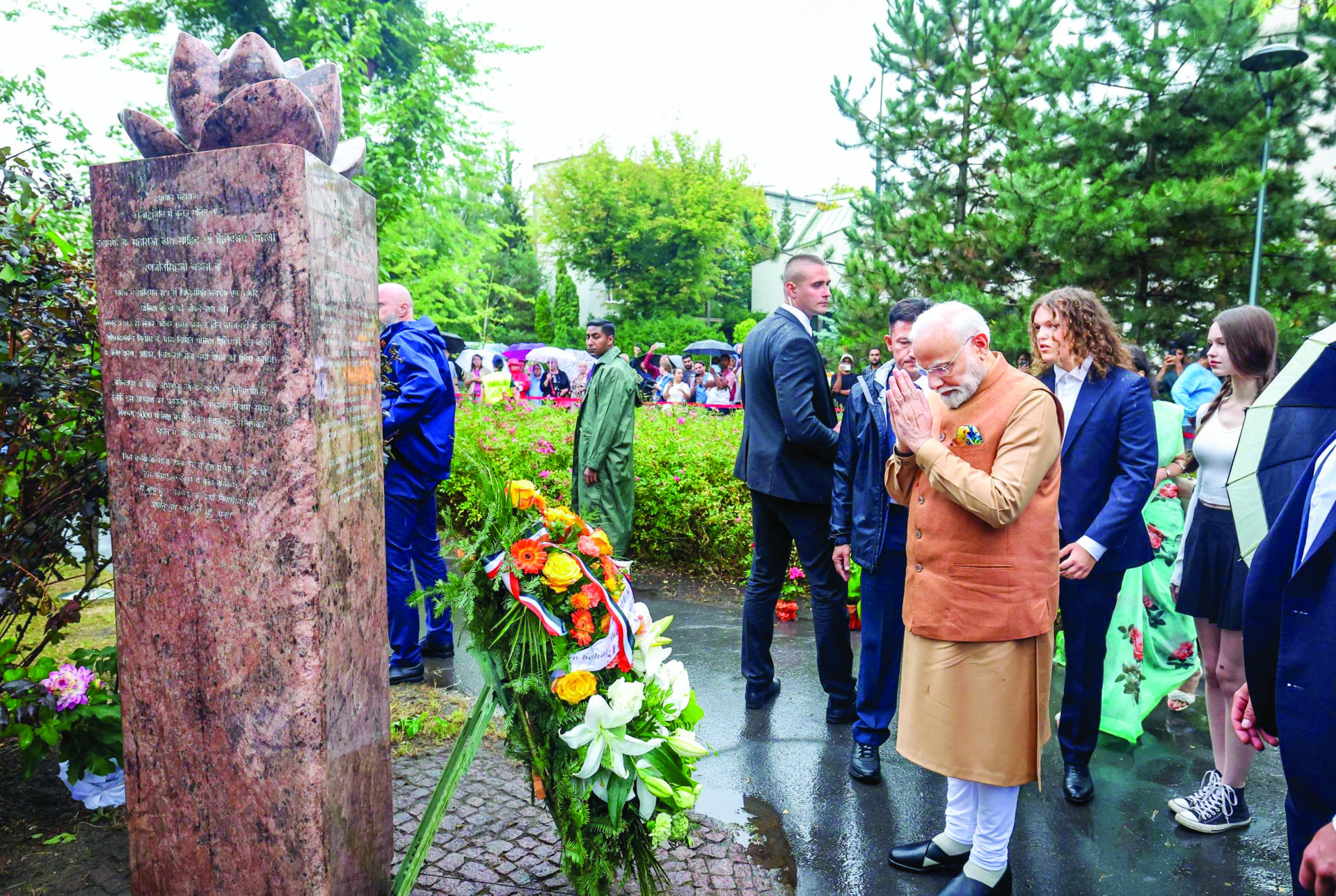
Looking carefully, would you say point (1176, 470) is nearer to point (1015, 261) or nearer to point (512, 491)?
point (512, 491)

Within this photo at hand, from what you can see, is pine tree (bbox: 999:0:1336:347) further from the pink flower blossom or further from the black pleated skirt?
the pink flower blossom

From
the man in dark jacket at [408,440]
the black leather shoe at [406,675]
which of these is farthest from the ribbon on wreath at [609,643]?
the black leather shoe at [406,675]

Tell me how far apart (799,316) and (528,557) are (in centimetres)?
239

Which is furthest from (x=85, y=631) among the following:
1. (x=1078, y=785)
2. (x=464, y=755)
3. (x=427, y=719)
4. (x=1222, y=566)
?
(x=1222, y=566)

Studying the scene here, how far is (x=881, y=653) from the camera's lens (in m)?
4.03

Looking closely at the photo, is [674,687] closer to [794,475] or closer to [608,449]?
[794,475]

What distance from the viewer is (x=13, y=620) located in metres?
3.53

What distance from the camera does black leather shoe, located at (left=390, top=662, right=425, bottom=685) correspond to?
493 cm

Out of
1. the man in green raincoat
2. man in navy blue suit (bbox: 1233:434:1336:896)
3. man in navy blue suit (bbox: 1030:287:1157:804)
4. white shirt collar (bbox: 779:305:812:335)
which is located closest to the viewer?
man in navy blue suit (bbox: 1233:434:1336:896)

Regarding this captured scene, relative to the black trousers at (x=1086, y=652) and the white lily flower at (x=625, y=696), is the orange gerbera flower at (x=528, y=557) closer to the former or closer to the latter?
the white lily flower at (x=625, y=696)

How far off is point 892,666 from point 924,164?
1043 centimetres

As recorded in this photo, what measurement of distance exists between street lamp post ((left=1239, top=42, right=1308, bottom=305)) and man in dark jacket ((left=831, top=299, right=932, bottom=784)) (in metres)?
6.93

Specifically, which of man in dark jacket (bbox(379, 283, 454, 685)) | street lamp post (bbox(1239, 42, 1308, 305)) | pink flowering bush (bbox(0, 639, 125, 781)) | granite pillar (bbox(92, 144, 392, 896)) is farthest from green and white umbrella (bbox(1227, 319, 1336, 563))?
street lamp post (bbox(1239, 42, 1308, 305))

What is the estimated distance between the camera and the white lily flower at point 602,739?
2650 millimetres
